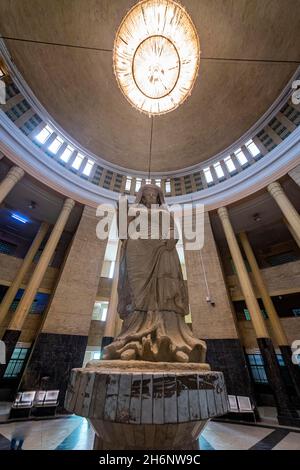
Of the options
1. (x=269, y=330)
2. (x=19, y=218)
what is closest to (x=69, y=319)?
(x=19, y=218)

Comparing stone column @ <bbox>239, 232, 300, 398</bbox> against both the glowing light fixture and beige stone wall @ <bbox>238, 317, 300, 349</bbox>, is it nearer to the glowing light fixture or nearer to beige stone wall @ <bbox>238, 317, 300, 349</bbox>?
beige stone wall @ <bbox>238, 317, 300, 349</bbox>

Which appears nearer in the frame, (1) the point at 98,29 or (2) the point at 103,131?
(1) the point at 98,29

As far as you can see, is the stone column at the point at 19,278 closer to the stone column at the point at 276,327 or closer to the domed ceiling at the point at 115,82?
the domed ceiling at the point at 115,82

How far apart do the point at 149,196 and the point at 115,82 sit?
10451 mm

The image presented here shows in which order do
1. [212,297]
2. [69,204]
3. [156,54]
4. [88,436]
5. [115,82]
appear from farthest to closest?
[115,82] < [69,204] < [212,297] < [156,54] < [88,436]

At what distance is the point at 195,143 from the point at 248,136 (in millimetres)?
3074

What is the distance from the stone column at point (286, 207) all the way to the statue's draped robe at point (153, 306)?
7.39 m

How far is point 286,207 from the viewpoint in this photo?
818cm

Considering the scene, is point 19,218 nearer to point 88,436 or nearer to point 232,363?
point 88,436

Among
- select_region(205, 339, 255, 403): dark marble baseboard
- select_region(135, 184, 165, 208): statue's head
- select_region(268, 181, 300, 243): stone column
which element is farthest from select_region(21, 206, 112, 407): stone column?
select_region(268, 181, 300, 243): stone column

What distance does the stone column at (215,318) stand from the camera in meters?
7.14
